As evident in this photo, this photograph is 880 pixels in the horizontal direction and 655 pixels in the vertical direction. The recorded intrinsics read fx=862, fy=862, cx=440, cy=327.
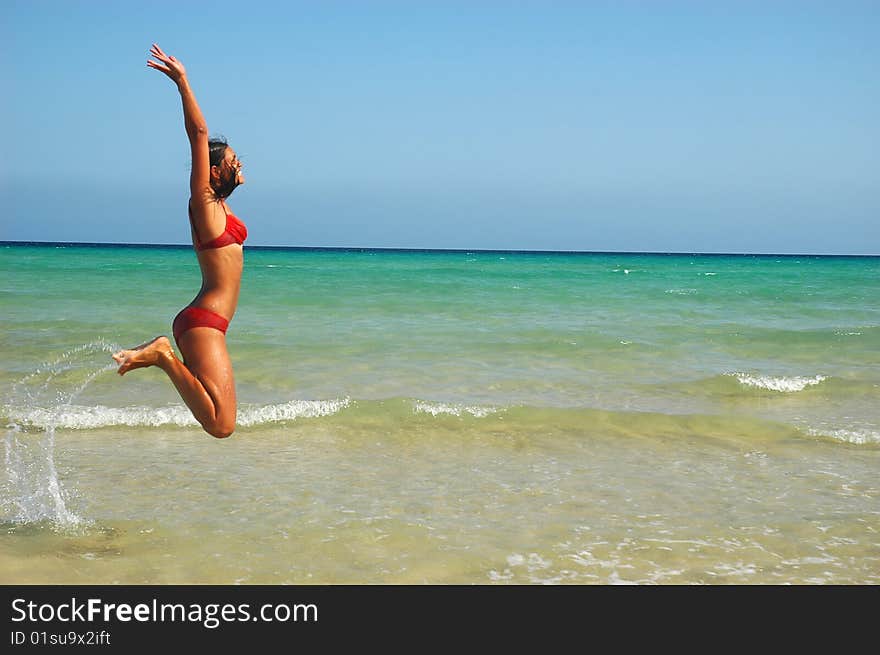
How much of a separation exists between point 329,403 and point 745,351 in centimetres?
966

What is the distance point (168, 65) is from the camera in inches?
198

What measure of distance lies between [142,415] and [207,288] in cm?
548

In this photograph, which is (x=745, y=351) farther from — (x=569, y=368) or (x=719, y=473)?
(x=719, y=473)

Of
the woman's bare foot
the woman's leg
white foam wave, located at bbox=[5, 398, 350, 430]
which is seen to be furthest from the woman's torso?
white foam wave, located at bbox=[5, 398, 350, 430]

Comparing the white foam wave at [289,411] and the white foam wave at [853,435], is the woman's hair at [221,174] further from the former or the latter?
the white foam wave at [853,435]

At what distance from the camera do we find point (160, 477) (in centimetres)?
809

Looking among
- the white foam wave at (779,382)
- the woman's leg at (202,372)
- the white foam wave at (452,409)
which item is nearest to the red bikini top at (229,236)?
the woman's leg at (202,372)

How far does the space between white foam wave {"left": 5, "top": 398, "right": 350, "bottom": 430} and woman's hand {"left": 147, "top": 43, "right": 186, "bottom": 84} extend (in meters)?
5.98

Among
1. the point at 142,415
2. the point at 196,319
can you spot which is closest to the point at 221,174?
the point at 196,319

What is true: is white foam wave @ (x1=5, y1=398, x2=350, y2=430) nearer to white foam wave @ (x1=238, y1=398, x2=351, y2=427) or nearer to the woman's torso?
white foam wave @ (x1=238, y1=398, x2=351, y2=427)

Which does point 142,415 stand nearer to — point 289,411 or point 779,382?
point 289,411

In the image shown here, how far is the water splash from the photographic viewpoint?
6.98 meters

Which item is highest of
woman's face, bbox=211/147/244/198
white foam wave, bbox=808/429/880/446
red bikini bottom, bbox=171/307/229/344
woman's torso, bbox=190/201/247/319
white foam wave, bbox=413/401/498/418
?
woman's face, bbox=211/147/244/198
